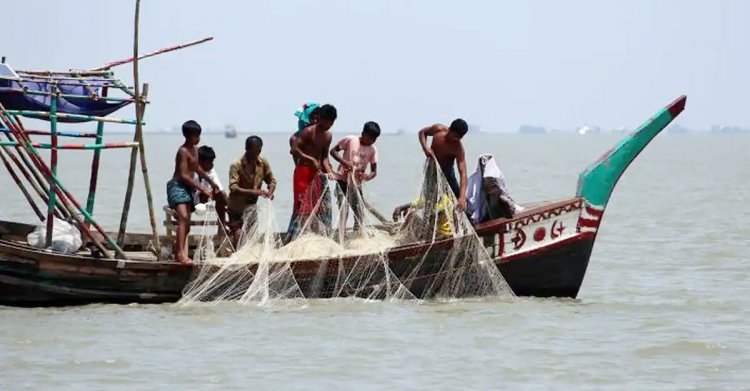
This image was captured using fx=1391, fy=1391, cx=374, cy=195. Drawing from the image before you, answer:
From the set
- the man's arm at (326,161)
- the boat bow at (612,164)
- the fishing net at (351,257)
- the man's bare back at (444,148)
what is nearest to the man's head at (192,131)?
the fishing net at (351,257)

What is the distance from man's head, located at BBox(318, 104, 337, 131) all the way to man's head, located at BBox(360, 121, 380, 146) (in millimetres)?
330

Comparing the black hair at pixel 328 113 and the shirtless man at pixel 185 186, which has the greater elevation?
the black hair at pixel 328 113

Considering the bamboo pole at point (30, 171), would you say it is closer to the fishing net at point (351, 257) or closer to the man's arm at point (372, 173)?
the fishing net at point (351, 257)

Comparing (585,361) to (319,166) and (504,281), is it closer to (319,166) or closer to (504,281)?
(504,281)

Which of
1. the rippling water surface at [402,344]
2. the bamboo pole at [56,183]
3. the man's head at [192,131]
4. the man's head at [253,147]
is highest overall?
the man's head at [192,131]

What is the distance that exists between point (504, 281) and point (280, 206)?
18.2 m

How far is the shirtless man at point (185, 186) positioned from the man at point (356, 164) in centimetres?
131

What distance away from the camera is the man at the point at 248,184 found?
42.7ft

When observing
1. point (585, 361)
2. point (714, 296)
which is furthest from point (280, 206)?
point (585, 361)

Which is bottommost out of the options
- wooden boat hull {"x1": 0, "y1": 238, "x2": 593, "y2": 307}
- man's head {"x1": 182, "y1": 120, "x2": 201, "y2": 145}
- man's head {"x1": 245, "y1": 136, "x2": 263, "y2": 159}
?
wooden boat hull {"x1": 0, "y1": 238, "x2": 593, "y2": 307}

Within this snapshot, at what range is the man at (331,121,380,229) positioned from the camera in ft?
43.0

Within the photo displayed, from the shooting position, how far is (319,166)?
517 inches

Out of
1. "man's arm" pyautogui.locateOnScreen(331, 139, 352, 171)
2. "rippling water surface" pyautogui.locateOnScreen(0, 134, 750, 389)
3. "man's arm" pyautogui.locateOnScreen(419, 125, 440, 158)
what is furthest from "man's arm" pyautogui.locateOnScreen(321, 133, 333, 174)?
"rippling water surface" pyautogui.locateOnScreen(0, 134, 750, 389)

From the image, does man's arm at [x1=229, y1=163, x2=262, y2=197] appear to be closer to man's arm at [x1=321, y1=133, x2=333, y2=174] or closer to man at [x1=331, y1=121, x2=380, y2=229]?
man's arm at [x1=321, y1=133, x2=333, y2=174]
